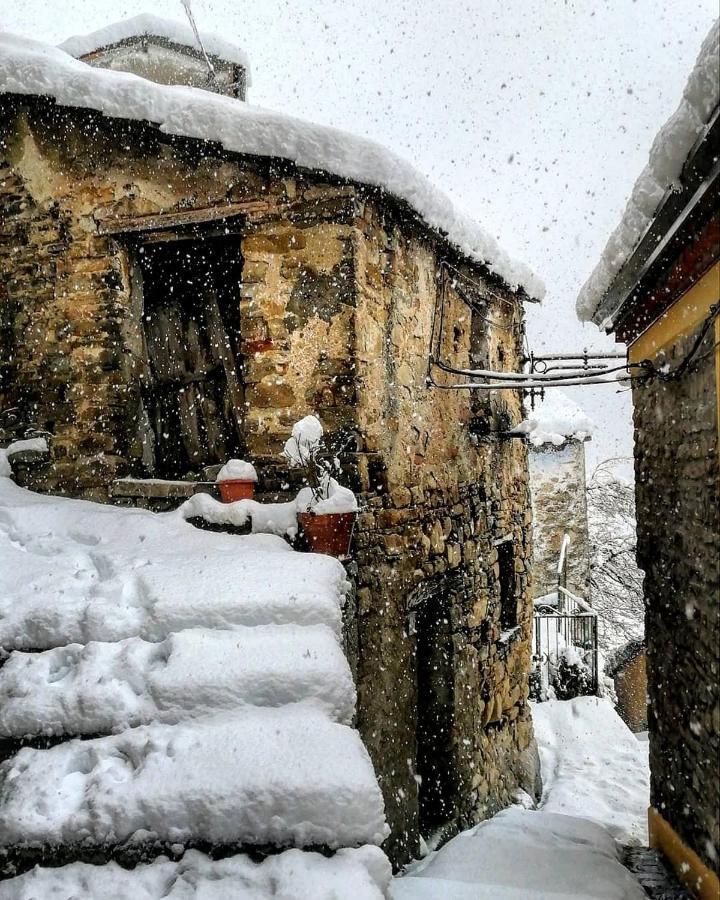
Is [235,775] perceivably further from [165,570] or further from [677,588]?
[677,588]

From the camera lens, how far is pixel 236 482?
4.00 metres

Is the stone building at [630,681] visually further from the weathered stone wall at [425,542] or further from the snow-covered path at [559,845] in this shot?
the weathered stone wall at [425,542]

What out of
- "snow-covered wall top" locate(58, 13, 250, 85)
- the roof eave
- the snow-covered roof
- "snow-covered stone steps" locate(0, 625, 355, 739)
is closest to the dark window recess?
the roof eave

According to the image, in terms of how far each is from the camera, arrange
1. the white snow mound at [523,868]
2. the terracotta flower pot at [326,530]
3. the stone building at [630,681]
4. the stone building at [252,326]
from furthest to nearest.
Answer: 1. the stone building at [630,681]
2. the stone building at [252,326]
3. the terracotta flower pot at [326,530]
4. the white snow mound at [523,868]

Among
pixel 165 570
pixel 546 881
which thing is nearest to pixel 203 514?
pixel 165 570

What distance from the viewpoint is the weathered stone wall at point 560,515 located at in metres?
14.2

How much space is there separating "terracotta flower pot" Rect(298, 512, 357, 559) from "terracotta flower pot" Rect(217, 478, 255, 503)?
0.48 metres

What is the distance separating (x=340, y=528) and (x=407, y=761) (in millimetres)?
1828

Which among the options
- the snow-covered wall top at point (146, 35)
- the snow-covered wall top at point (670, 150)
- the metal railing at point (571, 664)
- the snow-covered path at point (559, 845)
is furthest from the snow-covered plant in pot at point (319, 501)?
the snow-covered wall top at point (146, 35)

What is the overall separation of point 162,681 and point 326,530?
133cm

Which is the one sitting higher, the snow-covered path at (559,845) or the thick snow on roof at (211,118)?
the thick snow on roof at (211,118)

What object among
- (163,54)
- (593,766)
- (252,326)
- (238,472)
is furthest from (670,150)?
(163,54)

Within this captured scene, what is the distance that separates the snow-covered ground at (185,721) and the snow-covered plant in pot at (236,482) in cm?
55

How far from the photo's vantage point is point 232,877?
6.66ft
